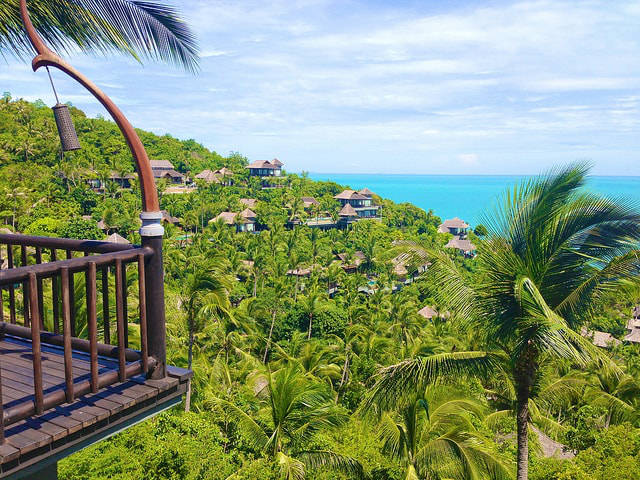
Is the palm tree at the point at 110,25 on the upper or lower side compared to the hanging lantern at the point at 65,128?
upper

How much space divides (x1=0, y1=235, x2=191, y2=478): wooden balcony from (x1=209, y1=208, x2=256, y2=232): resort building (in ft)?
184

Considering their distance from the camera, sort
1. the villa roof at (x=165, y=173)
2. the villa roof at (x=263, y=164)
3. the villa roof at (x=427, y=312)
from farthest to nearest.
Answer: the villa roof at (x=263, y=164), the villa roof at (x=165, y=173), the villa roof at (x=427, y=312)

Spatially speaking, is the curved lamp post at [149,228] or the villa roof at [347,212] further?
the villa roof at [347,212]

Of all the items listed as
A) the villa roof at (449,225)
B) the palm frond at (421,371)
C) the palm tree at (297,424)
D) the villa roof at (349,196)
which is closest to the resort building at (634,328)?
the villa roof at (449,225)

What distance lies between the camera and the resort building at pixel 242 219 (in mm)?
59438

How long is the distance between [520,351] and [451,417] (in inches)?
156

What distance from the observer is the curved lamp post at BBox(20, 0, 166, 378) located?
324cm

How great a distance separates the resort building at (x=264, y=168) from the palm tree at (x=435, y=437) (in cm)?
7773

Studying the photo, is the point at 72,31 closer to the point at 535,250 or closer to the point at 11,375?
the point at 11,375

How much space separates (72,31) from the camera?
18.4 ft

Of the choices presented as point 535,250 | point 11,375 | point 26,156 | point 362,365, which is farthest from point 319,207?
point 11,375

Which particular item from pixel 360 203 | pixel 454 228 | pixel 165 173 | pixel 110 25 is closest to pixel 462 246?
pixel 454 228

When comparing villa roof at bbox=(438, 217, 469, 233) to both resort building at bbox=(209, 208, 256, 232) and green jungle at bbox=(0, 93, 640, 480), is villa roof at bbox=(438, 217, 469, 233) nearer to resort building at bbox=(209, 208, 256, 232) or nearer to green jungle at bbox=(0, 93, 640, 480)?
resort building at bbox=(209, 208, 256, 232)

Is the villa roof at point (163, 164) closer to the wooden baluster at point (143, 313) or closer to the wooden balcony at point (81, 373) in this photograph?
the wooden balcony at point (81, 373)
